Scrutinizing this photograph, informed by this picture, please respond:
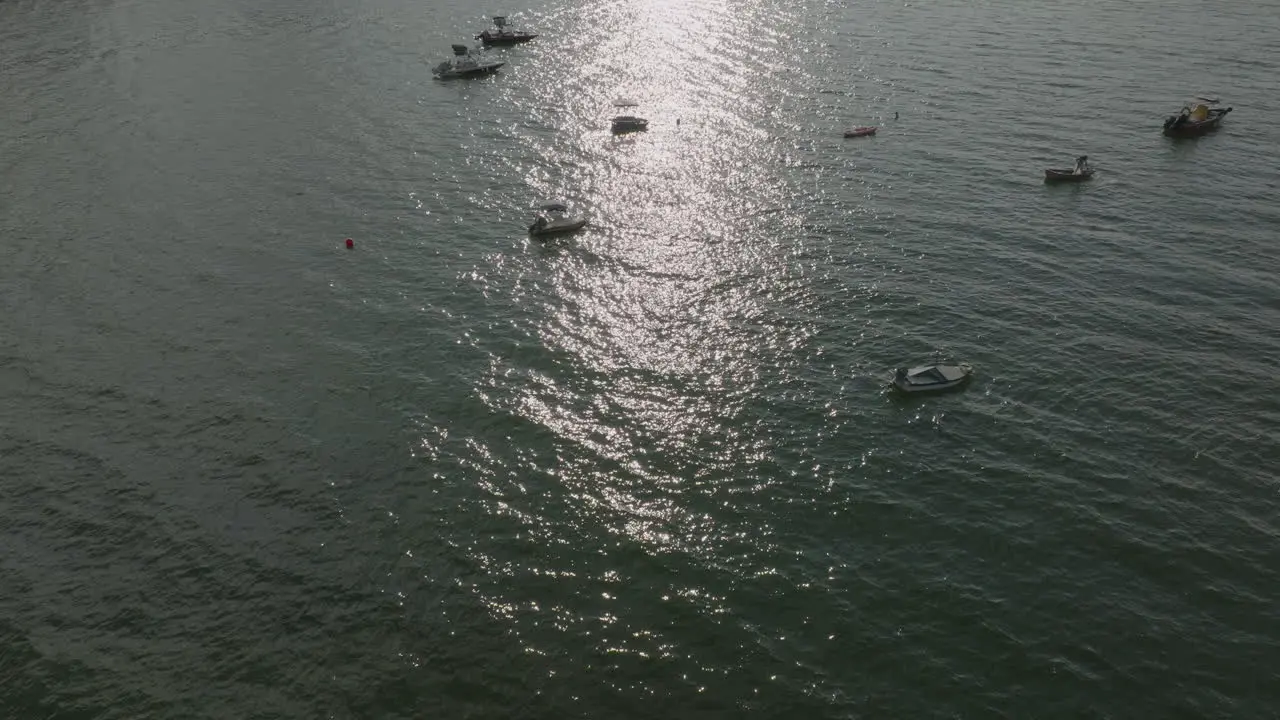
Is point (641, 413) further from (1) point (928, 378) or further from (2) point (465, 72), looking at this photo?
(2) point (465, 72)

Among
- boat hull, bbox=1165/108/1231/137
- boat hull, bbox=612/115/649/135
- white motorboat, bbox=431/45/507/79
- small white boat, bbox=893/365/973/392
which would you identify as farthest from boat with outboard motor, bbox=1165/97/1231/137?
white motorboat, bbox=431/45/507/79

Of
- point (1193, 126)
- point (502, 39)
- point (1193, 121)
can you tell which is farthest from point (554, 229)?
point (502, 39)

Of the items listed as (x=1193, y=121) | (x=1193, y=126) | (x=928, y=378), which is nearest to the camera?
(x=928, y=378)

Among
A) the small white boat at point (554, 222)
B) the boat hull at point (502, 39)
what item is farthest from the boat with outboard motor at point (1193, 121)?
the boat hull at point (502, 39)

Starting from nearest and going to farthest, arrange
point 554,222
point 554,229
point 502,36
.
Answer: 1. point 554,229
2. point 554,222
3. point 502,36

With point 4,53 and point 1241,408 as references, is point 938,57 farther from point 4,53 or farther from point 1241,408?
point 4,53

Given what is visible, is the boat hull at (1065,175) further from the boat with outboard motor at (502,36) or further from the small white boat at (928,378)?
the boat with outboard motor at (502,36)

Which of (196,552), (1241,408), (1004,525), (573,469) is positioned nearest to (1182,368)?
(1241,408)
